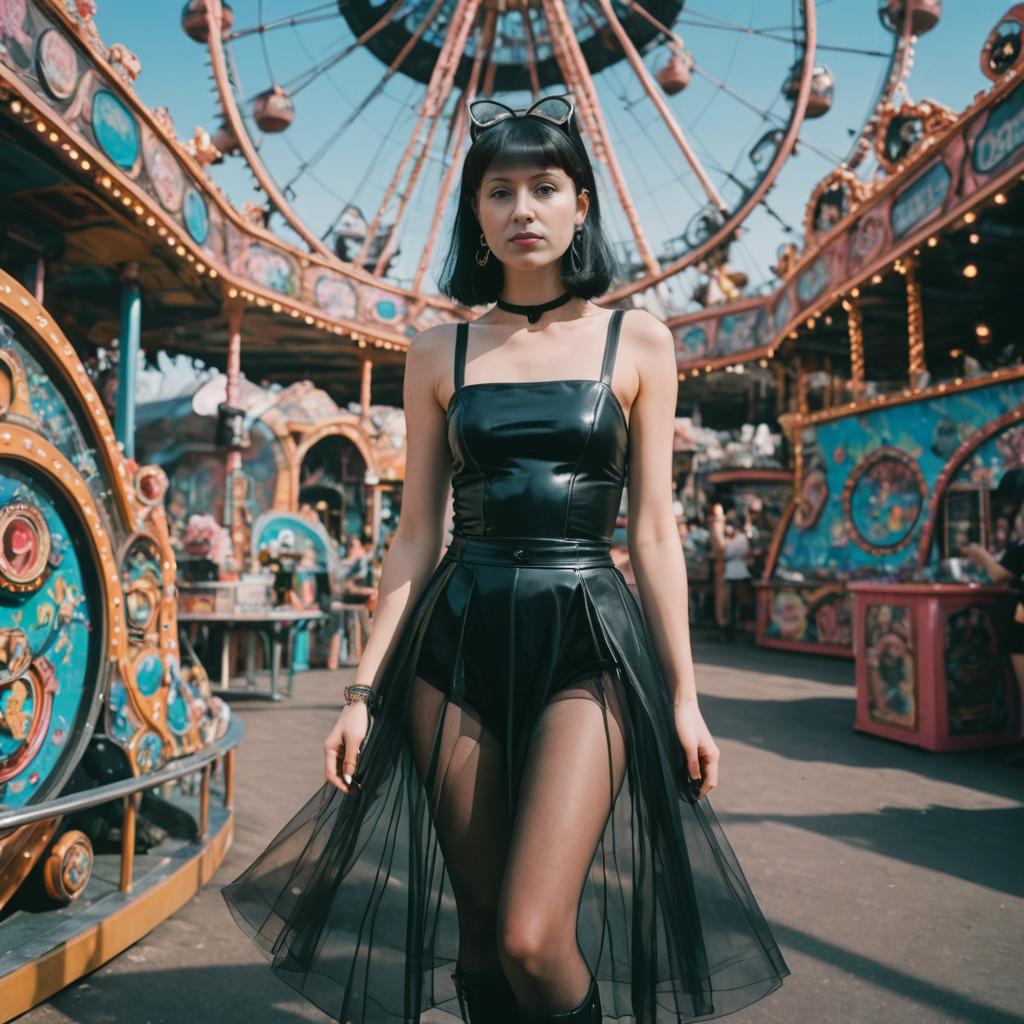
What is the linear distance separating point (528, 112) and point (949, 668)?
5.34 m

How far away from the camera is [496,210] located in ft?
5.34

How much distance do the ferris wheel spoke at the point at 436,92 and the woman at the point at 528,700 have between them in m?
17.7

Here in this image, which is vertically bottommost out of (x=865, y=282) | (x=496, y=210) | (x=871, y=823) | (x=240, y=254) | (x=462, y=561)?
(x=871, y=823)

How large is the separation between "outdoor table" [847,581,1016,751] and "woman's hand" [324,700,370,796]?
5.18 metres

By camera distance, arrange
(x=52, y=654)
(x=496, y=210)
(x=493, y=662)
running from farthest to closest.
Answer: (x=52, y=654) → (x=496, y=210) → (x=493, y=662)

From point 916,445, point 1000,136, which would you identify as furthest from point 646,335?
point 916,445

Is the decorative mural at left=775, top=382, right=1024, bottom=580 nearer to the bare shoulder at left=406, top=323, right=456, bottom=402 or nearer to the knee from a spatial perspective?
the bare shoulder at left=406, top=323, right=456, bottom=402

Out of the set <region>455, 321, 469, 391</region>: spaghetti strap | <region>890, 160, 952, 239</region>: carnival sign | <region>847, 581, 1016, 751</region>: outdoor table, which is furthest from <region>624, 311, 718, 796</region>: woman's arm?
<region>890, 160, 952, 239</region>: carnival sign

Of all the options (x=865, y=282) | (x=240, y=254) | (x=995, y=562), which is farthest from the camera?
(x=240, y=254)

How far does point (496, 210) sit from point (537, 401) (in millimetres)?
400

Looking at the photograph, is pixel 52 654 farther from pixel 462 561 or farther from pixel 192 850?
pixel 462 561

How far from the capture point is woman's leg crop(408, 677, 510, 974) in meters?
1.49

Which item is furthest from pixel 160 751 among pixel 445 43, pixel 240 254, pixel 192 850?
pixel 445 43

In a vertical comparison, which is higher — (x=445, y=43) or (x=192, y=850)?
(x=445, y=43)
